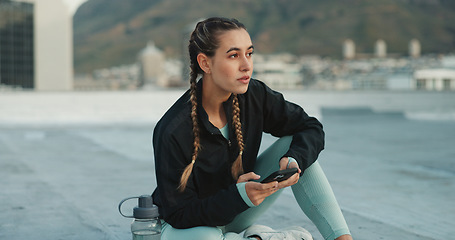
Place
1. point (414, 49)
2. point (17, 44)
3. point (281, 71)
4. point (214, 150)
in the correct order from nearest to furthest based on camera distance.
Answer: point (214, 150), point (17, 44), point (414, 49), point (281, 71)

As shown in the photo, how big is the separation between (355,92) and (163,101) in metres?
6.03

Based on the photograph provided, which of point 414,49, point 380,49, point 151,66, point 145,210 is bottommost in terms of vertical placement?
point 151,66

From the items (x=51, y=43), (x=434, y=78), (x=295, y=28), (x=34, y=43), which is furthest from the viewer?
(x=295, y=28)

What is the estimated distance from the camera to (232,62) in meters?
1.83

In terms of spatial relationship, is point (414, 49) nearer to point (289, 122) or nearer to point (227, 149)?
point (289, 122)

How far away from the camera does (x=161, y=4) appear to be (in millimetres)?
168500

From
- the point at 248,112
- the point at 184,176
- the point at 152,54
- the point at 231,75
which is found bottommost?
the point at 152,54

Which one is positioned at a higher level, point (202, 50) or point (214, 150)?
point (202, 50)

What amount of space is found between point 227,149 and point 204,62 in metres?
0.33

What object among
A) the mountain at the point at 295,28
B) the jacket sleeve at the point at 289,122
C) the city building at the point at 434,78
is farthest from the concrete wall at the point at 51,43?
the jacket sleeve at the point at 289,122

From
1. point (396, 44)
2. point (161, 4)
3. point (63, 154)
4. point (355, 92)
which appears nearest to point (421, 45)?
point (396, 44)

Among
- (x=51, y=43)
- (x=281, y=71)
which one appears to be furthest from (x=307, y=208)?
(x=281, y=71)

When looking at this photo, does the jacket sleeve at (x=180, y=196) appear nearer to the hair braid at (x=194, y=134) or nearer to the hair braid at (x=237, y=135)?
the hair braid at (x=194, y=134)

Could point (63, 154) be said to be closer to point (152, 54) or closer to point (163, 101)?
point (163, 101)
